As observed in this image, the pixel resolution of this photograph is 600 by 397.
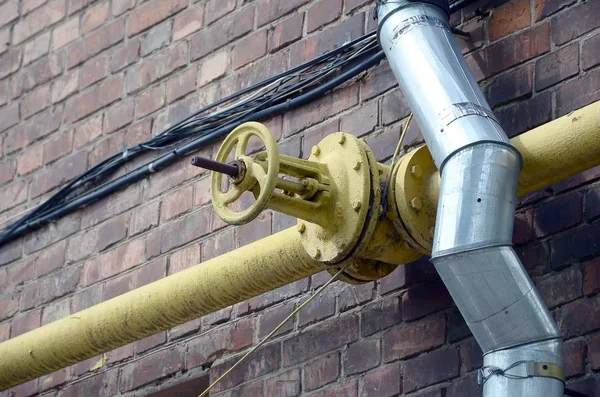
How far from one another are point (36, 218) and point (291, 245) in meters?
1.54

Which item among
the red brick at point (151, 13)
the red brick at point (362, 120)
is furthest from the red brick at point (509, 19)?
the red brick at point (151, 13)

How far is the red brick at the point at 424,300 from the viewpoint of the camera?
3.19 metres

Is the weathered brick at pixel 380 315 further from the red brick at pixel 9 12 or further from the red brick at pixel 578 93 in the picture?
the red brick at pixel 9 12

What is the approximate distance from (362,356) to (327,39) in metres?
0.93

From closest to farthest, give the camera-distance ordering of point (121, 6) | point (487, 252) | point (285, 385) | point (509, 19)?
1. point (487, 252)
2. point (509, 19)
3. point (285, 385)
4. point (121, 6)

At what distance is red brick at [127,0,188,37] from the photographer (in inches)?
171

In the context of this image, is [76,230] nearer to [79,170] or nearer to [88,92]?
[79,170]

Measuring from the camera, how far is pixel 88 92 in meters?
4.50

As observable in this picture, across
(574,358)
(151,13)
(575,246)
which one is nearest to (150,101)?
(151,13)

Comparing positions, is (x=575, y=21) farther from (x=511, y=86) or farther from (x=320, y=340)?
(x=320, y=340)

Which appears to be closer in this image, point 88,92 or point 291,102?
point 291,102

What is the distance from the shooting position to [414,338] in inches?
126

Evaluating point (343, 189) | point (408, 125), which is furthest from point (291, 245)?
point (408, 125)

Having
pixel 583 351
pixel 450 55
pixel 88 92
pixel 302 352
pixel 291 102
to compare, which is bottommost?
pixel 583 351
